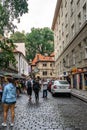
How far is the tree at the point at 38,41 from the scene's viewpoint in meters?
73.9

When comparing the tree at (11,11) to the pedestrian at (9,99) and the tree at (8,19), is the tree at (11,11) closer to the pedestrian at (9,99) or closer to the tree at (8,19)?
the tree at (8,19)

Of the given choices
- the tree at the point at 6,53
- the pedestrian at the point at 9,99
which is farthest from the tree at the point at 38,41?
the pedestrian at the point at 9,99

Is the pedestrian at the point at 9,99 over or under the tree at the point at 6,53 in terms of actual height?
under

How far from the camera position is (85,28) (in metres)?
26.0

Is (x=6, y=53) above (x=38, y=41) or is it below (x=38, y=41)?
below

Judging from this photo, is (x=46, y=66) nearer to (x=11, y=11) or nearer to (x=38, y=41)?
(x=38, y=41)

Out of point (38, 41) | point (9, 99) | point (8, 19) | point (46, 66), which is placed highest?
point (38, 41)

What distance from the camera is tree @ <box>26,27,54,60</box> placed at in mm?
73875

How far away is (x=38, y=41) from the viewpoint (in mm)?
74812

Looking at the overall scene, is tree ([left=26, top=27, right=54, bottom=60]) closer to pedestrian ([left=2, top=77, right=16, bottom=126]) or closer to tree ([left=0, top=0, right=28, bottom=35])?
tree ([left=0, top=0, right=28, bottom=35])

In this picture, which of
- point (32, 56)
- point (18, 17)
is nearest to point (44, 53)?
point (32, 56)

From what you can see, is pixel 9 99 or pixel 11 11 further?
pixel 11 11

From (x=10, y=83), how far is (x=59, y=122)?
7.27ft

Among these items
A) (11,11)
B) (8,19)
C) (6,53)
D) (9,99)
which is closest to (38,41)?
(11,11)
